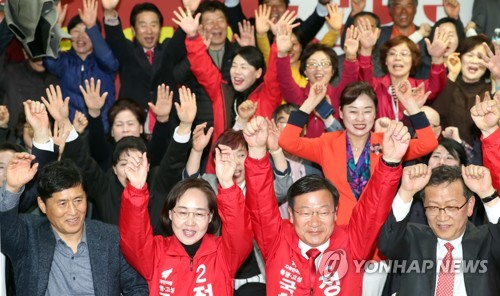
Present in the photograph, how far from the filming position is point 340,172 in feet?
17.0

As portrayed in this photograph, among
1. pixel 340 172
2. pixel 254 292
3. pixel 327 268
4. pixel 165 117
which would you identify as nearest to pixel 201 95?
pixel 165 117

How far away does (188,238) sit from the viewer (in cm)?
445

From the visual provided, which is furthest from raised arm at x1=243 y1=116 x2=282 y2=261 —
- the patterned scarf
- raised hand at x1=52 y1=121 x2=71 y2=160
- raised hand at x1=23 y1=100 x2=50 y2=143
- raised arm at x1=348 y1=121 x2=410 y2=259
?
raised hand at x1=52 y1=121 x2=71 y2=160

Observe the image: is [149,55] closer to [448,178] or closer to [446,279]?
[448,178]

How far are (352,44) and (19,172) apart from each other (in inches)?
99.1

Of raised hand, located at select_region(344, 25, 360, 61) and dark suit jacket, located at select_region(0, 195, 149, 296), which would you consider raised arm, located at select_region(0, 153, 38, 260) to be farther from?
raised hand, located at select_region(344, 25, 360, 61)

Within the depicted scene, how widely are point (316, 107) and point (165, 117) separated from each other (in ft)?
2.95

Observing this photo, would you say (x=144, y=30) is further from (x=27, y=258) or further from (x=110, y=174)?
(x=27, y=258)

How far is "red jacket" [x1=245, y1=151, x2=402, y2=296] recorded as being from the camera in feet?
14.1

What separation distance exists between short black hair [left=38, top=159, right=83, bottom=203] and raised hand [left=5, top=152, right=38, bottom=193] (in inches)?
4.6

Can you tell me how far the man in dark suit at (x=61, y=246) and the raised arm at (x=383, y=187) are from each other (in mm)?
1072

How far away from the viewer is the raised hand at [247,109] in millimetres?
5777

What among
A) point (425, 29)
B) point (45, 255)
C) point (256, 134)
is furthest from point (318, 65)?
point (45, 255)

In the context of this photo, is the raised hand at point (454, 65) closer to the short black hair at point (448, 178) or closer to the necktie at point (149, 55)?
the necktie at point (149, 55)
